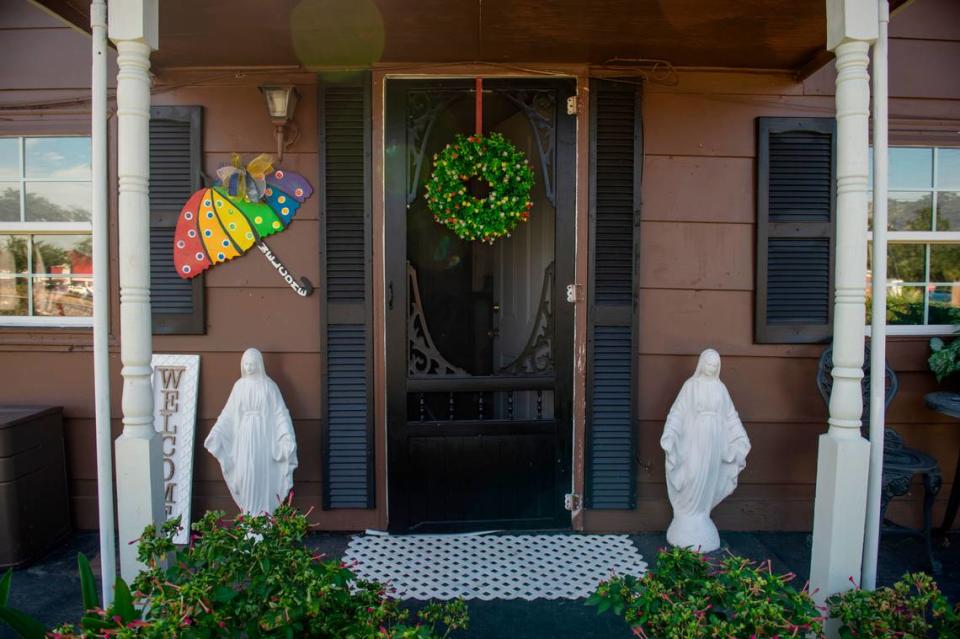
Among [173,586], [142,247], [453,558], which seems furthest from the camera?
[453,558]

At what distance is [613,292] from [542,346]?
0.47 metres

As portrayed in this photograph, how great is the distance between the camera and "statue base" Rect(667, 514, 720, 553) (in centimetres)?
323

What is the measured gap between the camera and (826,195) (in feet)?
11.4

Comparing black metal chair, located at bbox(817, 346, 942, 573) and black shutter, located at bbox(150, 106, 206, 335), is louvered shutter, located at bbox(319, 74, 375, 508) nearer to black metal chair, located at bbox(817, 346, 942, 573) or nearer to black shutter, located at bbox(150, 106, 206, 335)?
black shutter, located at bbox(150, 106, 206, 335)

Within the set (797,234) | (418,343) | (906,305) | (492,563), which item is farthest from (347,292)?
(906,305)

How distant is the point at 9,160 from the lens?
3561 mm

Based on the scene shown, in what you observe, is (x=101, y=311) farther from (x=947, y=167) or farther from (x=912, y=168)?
(x=947, y=167)

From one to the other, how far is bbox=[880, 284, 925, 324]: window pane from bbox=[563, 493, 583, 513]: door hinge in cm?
189

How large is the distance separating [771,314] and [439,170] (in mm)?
1900

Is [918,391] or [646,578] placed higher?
[918,391]

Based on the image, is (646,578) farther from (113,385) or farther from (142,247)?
(113,385)

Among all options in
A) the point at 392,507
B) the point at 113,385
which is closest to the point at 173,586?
the point at 392,507

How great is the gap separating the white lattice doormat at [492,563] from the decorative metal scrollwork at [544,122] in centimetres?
174

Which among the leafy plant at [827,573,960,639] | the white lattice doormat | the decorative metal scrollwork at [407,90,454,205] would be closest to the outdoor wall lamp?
the decorative metal scrollwork at [407,90,454,205]
